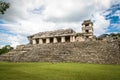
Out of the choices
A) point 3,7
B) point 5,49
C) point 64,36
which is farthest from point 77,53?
point 5,49

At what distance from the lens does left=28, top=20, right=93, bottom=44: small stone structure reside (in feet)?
121

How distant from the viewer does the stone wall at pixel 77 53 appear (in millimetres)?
19367

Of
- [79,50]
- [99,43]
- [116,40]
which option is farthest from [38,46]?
[116,40]

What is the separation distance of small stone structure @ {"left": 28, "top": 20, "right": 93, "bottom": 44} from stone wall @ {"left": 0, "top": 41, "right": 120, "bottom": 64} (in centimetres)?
1070

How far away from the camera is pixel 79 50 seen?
888 inches

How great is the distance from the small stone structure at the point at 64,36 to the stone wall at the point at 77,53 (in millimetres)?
10695

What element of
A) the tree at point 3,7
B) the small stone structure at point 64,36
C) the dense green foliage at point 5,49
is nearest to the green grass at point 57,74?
the tree at point 3,7

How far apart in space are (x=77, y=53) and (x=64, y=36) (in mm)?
15997

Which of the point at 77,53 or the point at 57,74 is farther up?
the point at 77,53

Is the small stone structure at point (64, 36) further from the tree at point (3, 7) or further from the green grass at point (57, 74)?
Answer: the green grass at point (57, 74)

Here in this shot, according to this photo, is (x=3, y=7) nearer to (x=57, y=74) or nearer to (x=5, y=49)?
(x=57, y=74)

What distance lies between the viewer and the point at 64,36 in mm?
37594

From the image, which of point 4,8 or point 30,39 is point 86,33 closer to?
point 30,39

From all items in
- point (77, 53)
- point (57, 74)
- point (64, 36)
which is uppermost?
point (64, 36)
